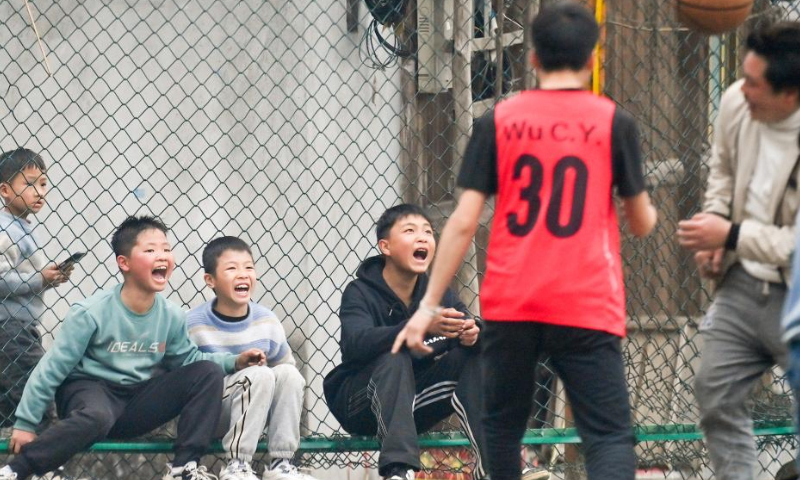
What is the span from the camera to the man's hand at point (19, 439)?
192 inches

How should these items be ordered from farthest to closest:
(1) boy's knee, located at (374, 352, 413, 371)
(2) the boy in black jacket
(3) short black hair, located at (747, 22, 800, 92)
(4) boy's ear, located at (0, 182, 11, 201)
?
(4) boy's ear, located at (0, 182, 11, 201) → (1) boy's knee, located at (374, 352, 413, 371) → (2) the boy in black jacket → (3) short black hair, located at (747, 22, 800, 92)

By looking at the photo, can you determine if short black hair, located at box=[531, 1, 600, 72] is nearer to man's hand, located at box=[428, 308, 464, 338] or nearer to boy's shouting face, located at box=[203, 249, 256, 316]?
man's hand, located at box=[428, 308, 464, 338]

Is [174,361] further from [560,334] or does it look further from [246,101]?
[560,334]

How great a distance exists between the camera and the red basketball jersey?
3.54m

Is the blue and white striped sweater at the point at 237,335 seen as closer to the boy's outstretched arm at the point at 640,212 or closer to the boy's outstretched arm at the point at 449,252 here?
the boy's outstretched arm at the point at 449,252

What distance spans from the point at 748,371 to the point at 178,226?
131 inches

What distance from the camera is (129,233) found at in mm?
5172

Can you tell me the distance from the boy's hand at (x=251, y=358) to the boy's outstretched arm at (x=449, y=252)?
1507 mm

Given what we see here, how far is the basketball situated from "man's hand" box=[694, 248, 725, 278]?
159 centimetres

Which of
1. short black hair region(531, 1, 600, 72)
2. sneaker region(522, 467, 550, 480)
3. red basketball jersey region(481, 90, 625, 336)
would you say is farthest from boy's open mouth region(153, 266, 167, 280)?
short black hair region(531, 1, 600, 72)

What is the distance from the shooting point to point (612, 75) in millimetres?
6652

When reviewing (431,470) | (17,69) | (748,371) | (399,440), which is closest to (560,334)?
(748,371)

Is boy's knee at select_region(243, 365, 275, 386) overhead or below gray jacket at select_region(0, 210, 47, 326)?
below

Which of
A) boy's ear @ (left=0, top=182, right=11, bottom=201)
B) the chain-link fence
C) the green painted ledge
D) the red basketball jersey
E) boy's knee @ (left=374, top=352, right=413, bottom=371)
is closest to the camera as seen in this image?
the red basketball jersey
